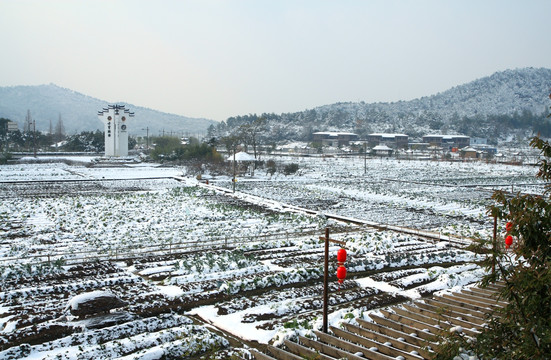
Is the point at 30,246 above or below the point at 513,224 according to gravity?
below

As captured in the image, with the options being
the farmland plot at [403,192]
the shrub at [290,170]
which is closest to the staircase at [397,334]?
the farmland plot at [403,192]

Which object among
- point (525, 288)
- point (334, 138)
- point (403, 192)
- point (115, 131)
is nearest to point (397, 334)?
point (525, 288)

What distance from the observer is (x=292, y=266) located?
15.0 m

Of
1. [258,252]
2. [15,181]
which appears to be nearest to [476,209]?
[258,252]

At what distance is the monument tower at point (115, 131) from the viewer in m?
66.9

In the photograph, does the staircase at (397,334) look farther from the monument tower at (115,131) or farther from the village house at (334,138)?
the village house at (334,138)

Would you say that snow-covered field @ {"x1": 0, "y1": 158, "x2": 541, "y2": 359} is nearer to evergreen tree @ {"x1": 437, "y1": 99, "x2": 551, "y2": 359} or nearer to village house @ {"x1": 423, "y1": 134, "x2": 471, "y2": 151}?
evergreen tree @ {"x1": 437, "y1": 99, "x2": 551, "y2": 359}

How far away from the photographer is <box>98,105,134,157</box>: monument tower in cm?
Result: 6688

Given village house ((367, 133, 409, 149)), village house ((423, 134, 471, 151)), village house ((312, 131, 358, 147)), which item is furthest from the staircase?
village house ((423, 134, 471, 151))

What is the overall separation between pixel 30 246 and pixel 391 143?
11021cm

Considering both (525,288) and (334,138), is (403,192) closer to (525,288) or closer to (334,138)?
(525,288)

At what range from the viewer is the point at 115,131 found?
220 ft

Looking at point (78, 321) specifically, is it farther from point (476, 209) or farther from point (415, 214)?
point (476, 209)

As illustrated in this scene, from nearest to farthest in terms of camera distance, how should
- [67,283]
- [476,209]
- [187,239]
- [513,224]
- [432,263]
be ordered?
[513,224] < [67,283] < [432,263] < [187,239] < [476,209]
